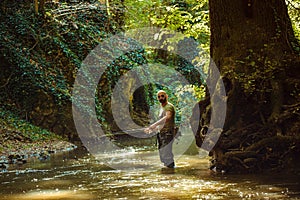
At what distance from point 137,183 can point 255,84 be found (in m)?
3.20

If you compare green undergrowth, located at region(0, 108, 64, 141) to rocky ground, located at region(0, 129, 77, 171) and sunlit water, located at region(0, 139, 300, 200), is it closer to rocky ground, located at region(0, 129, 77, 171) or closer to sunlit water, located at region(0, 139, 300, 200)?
rocky ground, located at region(0, 129, 77, 171)

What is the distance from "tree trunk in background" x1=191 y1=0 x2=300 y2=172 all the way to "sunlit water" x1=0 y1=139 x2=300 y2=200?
562mm

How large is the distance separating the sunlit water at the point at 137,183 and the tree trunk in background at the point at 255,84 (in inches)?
22.1

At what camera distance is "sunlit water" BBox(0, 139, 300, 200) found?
728 cm

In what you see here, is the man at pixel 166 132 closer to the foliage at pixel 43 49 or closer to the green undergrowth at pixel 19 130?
the green undergrowth at pixel 19 130

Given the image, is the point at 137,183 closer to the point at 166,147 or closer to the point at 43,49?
the point at 166,147

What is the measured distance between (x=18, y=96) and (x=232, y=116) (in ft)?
40.6

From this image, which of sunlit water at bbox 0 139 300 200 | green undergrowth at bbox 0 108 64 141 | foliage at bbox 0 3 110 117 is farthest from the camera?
foliage at bbox 0 3 110 117

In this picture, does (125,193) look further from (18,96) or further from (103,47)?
(103,47)

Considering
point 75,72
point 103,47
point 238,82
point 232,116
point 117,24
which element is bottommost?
point 232,116

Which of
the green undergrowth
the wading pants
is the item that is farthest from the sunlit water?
the green undergrowth

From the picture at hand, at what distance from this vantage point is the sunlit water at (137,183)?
7281 mm

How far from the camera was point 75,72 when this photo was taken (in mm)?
21500

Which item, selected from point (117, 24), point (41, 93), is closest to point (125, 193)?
point (41, 93)
